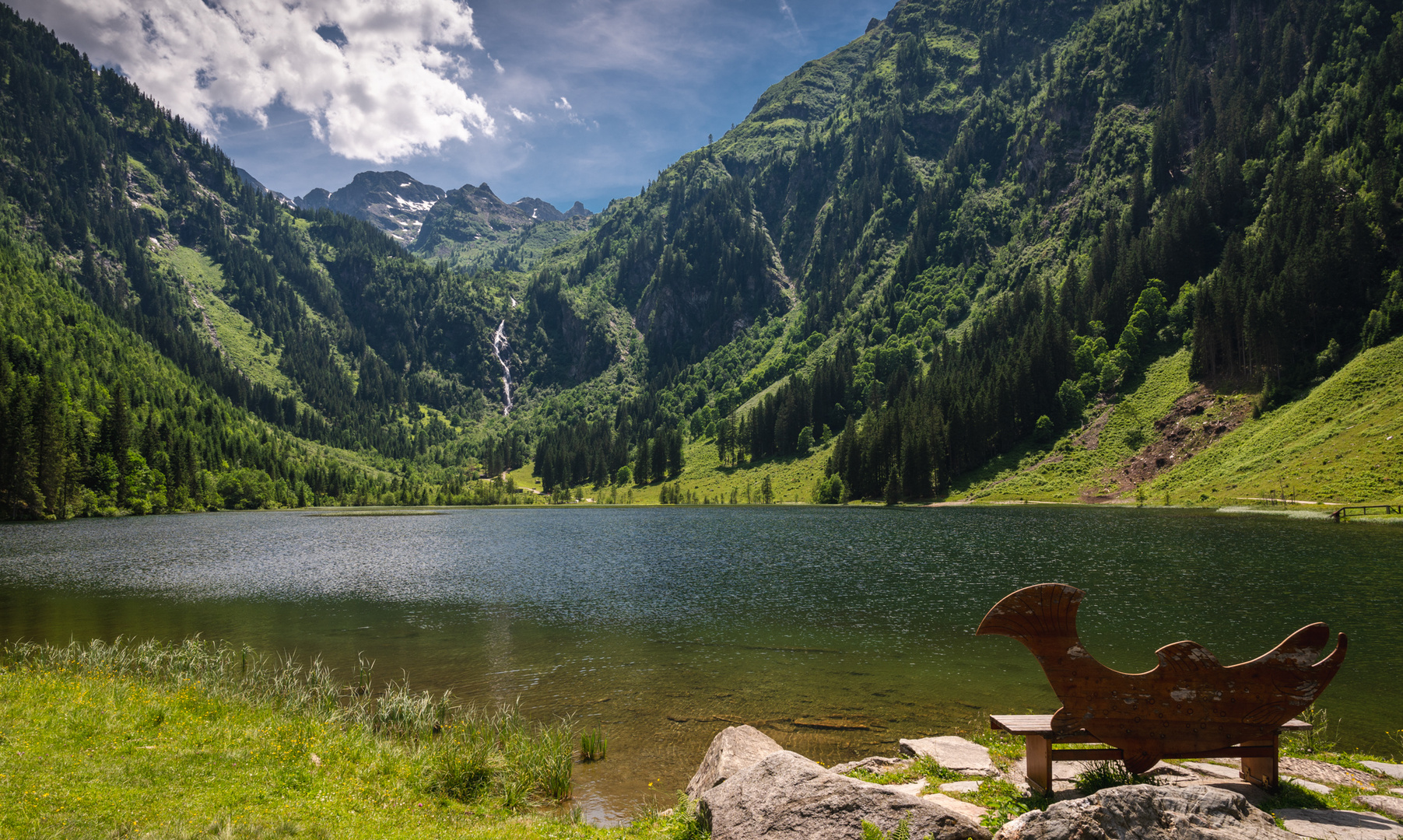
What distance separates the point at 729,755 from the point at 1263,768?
32.3 feet

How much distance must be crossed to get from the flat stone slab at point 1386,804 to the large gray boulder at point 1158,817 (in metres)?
3.45

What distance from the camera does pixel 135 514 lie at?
14012cm

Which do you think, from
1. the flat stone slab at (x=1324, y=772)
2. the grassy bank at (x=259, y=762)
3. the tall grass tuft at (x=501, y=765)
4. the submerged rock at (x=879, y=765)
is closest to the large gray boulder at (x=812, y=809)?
the grassy bank at (x=259, y=762)

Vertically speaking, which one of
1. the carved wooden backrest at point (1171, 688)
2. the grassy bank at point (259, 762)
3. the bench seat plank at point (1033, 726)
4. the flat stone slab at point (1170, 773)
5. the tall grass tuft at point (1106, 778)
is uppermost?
the carved wooden backrest at point (1171, 688)

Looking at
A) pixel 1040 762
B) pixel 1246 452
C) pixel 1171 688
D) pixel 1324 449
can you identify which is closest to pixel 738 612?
pixel 1040 762

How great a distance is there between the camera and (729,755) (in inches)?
570

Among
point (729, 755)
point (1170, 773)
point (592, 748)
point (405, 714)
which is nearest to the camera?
point (1170, 773)

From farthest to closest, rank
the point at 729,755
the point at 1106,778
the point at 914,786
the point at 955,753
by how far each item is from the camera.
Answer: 1. the point at 955,753
2. the point at 729,755
3. the point at 914,786
4. the point at 1106,778

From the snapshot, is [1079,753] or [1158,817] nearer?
[1158,817]

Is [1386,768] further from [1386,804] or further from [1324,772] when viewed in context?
[1386,804]

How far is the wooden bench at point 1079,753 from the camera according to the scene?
1079 cm

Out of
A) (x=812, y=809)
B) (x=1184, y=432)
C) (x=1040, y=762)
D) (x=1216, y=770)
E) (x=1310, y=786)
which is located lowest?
(x=1216, y=770)

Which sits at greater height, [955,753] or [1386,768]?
[1386,768]

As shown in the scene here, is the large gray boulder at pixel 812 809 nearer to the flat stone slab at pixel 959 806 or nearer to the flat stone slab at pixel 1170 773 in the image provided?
the flat stone slab at pixel 959 806
